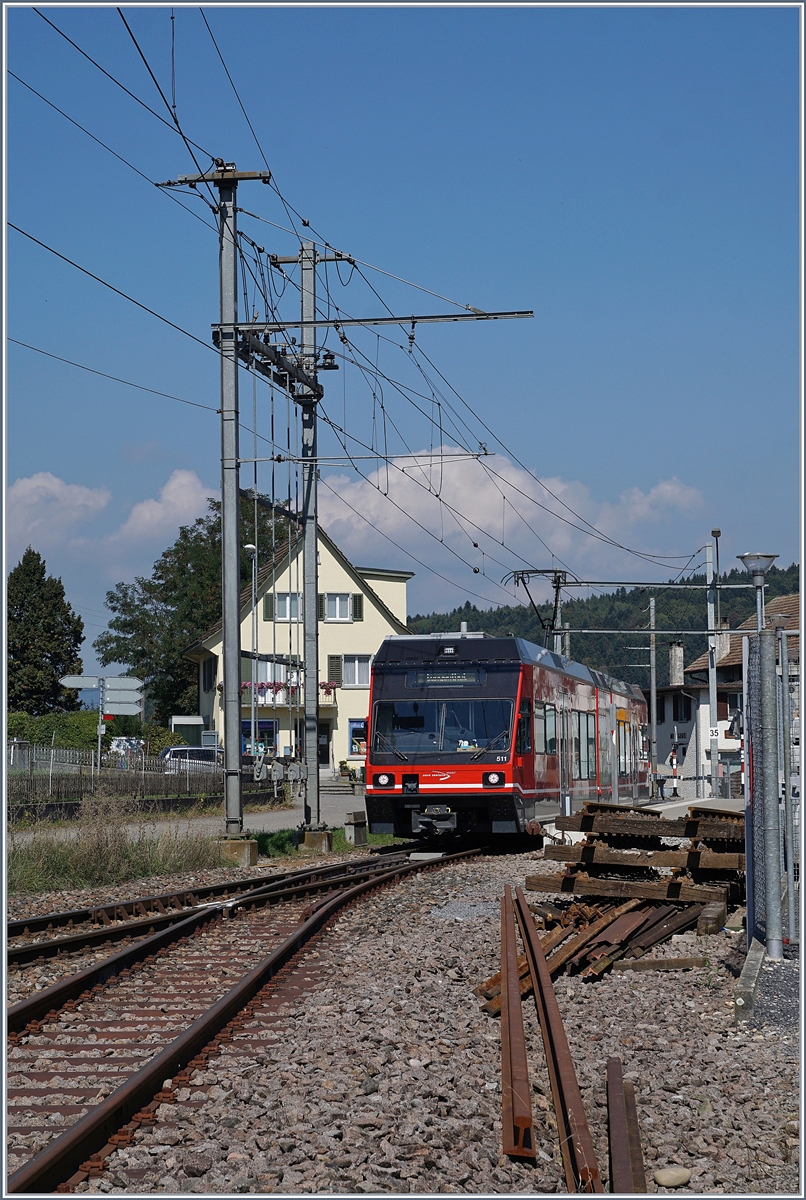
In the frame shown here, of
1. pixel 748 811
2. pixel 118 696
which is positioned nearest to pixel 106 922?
pixel 748 811

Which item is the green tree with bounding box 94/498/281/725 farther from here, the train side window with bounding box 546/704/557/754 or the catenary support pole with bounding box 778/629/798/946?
the catenary support pole with bounding box 778/629/798/946

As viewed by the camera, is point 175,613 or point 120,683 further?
point 175,613

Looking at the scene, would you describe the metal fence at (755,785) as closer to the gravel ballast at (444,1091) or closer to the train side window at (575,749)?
the gravel ballast at (444,1091)

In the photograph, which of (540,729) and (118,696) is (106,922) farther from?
(118,696)

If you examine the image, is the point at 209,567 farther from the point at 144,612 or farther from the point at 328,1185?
the point at 328,1185

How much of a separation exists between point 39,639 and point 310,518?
193ft

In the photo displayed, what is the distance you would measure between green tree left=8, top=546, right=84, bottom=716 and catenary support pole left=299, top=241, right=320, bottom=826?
183 feet

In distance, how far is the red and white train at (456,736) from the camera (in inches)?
773

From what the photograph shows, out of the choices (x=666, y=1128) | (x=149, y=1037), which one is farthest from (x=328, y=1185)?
(x=149, y=1037)

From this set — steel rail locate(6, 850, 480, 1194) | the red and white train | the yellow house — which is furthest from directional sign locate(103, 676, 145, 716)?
the yellow house

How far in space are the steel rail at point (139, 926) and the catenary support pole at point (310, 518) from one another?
493 centimetres

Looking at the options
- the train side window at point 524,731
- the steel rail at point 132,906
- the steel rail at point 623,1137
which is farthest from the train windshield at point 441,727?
the steel rail at point 623,1137

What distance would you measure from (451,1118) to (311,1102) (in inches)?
27.1

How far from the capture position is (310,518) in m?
22.6
